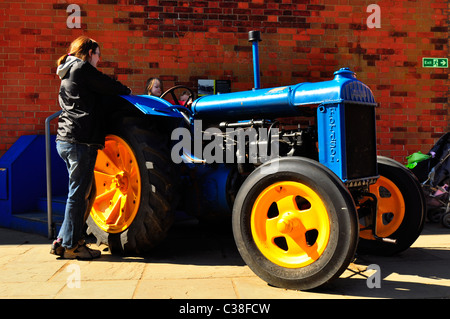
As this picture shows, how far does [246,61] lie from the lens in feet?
19.4

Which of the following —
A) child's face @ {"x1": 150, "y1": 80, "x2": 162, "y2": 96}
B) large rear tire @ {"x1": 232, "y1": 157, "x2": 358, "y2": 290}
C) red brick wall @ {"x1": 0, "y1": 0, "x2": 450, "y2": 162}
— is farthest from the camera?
red brick wall @ {"x1": 0, "y1": 0, "x2": 450, "y2": 162}

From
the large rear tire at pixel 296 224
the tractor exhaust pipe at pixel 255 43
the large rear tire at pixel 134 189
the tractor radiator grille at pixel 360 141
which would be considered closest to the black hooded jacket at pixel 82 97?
the large rear tire at pixel 134 189

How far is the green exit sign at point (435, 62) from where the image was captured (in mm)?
6164

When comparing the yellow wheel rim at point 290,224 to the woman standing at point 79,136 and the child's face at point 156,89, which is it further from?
the child's face at point 156,89

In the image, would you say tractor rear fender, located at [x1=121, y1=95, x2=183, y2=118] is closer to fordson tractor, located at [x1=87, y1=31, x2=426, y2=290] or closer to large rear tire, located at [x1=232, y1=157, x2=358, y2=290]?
fordson tractor, located at [x1=87, y1=31, x2=426, y2=290]

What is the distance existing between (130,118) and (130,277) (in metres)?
1.36

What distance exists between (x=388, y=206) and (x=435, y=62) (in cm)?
334

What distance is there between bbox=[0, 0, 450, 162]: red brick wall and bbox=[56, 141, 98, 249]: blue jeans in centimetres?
228

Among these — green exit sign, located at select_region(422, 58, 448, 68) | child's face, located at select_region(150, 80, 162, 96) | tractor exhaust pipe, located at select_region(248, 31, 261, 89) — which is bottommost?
child's face, located at select_region(150, 80, 162, 96)

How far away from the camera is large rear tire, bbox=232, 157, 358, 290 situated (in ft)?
8.61

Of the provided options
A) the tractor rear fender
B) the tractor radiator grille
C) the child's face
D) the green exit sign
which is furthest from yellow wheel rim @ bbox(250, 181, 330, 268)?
the green exit sign

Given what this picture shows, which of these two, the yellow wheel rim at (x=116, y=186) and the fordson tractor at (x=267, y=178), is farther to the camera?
the yellow wheel rim at (x=116, y=186)

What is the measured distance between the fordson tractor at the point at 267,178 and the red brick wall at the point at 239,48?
202 centimetres

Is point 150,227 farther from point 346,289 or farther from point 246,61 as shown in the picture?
point 246,61
